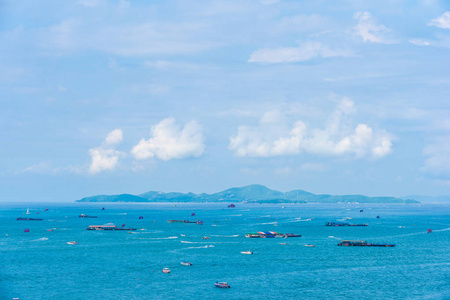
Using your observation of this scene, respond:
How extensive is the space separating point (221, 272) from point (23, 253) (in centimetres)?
6082

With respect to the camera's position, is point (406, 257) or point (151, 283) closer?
point (151, 283)

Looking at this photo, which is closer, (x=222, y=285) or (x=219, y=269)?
(x=222, y=285)

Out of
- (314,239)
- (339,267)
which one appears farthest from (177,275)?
(314,239)

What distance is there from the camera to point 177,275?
98625mm

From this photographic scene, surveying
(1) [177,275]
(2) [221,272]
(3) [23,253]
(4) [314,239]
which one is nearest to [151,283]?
(1) [177,275]

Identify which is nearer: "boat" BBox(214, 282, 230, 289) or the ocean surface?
the ocean surface

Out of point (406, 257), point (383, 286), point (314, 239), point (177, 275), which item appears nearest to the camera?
point (383, 286)

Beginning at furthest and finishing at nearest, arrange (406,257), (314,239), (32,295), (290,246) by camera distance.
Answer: (314,239)
(290,246)
(406,257)
(32,295)

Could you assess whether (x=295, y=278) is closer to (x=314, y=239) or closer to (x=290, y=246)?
(x=290, y=246)

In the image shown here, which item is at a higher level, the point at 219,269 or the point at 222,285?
the point at 219,269

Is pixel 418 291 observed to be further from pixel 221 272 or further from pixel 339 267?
pixel 221 272

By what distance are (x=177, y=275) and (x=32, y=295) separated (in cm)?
2876

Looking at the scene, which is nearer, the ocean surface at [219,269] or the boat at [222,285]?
the ocean surface at [219,269]

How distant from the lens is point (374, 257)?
4926 inches
